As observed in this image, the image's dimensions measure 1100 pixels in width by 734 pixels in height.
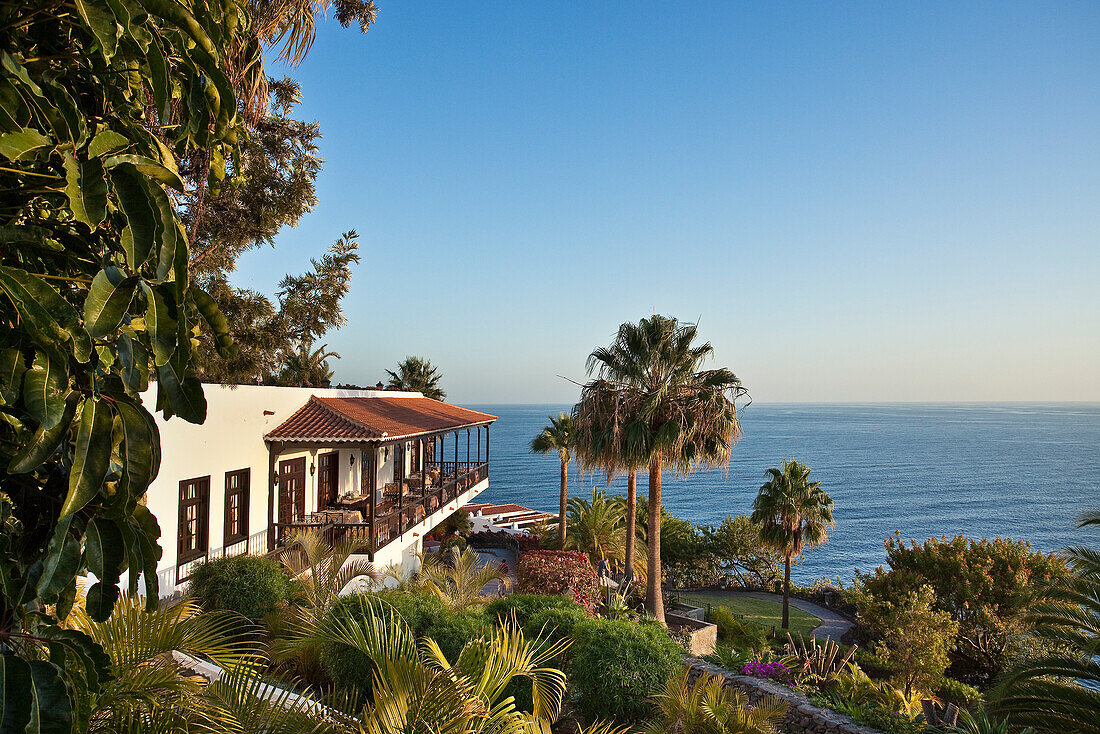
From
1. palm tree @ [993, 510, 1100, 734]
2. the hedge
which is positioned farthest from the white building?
palm tree @ [993, 510, 1100, 734]

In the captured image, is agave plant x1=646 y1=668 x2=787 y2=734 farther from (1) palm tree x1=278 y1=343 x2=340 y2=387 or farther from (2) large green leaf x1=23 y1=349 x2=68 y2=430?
(1) palm tree x1=278 y1=343 x2=340 y2=387

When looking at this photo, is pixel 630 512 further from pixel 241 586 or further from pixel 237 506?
pixel 241 586

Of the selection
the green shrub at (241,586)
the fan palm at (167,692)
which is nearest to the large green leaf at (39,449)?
the fan palm at (167,692)

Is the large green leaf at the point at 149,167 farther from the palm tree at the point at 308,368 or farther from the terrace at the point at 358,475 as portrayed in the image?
the palm tree at the point at 308,368

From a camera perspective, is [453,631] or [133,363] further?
[453,631]

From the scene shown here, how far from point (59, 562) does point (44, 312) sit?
0.75 m

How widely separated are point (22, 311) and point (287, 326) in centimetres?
1485

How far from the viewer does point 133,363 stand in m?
1.77

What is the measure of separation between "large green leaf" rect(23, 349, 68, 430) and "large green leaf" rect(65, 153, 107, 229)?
382 millimetres

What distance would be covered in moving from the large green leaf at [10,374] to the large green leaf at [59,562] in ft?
1.19

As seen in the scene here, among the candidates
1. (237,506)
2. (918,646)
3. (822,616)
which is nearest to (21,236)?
(237,506)

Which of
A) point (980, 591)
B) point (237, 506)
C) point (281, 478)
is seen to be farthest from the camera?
point (980, 591)

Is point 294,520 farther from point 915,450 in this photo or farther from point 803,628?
point 915,450

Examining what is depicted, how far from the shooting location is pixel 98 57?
2.19m
